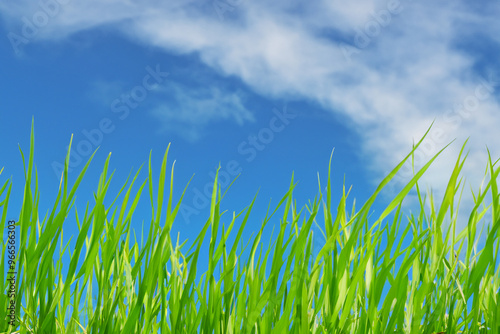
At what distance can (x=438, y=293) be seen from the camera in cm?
148

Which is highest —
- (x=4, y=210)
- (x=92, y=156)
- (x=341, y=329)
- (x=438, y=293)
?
(x=92, y=156)

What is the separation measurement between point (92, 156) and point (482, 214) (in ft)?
4.13

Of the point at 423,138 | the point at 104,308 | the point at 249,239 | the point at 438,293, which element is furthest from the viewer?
the point at 249,239

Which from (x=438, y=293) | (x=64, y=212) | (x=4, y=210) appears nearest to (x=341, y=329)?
(x=438, y=293)

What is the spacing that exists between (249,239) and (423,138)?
651 mm

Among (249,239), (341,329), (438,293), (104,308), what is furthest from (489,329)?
(104,308)

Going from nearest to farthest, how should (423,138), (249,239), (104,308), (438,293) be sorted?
(423,138)
(104,308)
(438,293)
(249,239)

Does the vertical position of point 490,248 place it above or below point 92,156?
below

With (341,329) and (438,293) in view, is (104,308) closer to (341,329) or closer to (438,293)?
(341,329)

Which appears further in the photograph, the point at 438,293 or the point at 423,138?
the point at 438,293

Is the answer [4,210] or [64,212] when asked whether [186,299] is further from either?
[4,210]

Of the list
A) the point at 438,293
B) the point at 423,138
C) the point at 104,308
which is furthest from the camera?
the point at 438,293

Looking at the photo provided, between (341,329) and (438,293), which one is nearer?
→ (341,329)

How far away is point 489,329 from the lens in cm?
140
